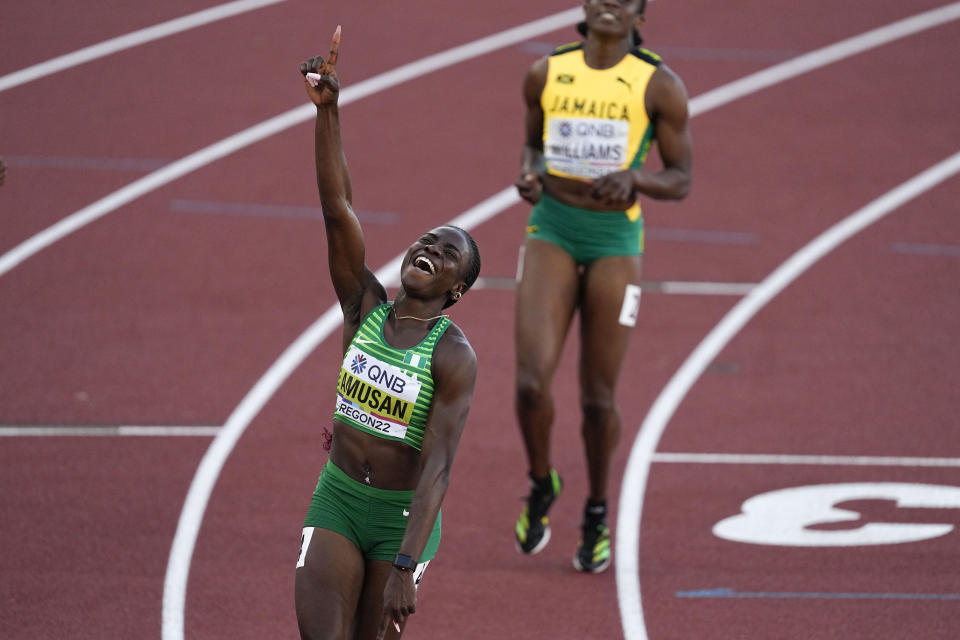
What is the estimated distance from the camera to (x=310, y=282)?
10.0 m

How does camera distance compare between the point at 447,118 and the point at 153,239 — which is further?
the point at 447,118

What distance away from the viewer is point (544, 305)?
20.7 ft

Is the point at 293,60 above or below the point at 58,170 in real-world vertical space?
above

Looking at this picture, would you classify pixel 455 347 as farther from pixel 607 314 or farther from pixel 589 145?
pixel 589 145

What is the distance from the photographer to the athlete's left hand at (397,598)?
163 inches

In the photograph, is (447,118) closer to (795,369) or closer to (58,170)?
(58,170)

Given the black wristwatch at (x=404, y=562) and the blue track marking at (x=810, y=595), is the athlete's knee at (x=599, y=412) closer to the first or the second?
the blue track marking at (x=810, y=595)

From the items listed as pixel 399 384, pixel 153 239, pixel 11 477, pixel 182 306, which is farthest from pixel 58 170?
pixel 399 384

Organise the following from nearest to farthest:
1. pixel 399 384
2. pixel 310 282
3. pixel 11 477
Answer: pixel 399 384 → pixel 11 477 → pixel 310 282

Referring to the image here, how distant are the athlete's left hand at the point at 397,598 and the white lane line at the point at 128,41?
947 centimetres

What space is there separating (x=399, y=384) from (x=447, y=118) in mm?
8538

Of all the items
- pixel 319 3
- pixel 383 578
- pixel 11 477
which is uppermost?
A: pixel 319 3

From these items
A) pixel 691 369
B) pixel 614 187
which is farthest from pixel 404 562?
pixel 691 369

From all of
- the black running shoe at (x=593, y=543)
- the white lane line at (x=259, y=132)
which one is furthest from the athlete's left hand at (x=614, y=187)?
the white lane line at (x=259, y=132)
